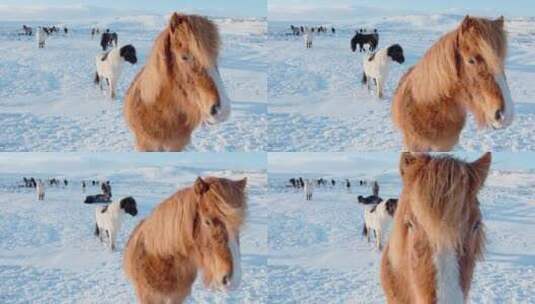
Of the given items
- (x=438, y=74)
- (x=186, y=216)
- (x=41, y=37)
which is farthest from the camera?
(x=41, y=37)

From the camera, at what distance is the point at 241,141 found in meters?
2.21

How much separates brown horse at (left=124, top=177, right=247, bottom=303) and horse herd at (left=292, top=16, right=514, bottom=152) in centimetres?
54

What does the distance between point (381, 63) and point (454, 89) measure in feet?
1.38

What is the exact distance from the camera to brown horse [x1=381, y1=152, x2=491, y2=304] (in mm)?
1350

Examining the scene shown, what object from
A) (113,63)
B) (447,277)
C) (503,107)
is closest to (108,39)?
(113,63)

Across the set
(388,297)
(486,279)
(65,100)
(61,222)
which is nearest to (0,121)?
(65,100)

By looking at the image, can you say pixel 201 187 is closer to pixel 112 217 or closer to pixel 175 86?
pixel 175 86

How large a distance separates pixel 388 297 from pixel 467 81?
0.64 meters

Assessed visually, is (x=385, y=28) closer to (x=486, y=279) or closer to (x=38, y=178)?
(x=486, y=279)

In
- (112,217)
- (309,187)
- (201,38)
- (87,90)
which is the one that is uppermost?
(201,38)

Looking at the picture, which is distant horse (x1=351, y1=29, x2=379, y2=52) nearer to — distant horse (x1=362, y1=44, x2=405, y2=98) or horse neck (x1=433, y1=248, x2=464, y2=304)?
distant horse (x1=362, y1=44, x2=405, y2=98)

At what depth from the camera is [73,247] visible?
7.94 feet

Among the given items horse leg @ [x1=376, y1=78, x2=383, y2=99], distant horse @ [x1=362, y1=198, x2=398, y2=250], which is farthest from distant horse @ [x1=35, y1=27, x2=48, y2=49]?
distant horse @ [x1=362, y1=198, x2=398, y2=250]

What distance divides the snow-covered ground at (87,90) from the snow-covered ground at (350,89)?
0.08 m
